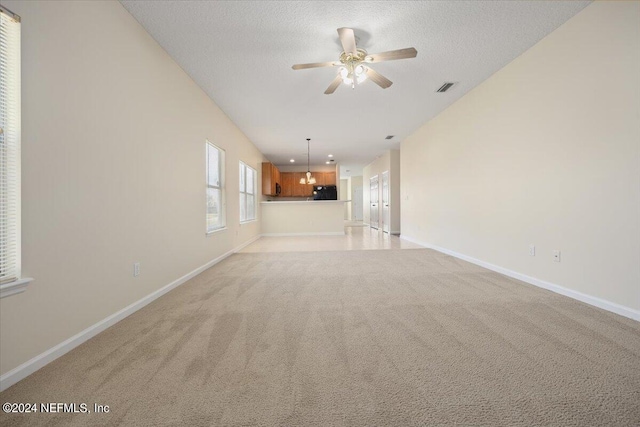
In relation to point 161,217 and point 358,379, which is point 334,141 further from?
point 358,379

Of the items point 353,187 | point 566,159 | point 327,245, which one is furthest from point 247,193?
point 353,187

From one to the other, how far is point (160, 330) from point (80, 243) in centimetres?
80

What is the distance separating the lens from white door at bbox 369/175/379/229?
1036 cm

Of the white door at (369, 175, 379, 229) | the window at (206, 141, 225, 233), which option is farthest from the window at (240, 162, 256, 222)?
the white door at (369, 175, 379, 229)

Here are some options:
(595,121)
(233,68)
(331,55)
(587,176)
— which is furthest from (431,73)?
(233,68)

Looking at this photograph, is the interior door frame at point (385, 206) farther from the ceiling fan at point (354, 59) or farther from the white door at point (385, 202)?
the ceiling fan at point (354, 59)

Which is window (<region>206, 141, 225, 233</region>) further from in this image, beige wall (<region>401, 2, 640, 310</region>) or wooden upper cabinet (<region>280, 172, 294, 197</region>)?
wooden upper cabinet (<region>280, 172, 294, 197</region>)

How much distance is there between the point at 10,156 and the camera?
142 centimetres

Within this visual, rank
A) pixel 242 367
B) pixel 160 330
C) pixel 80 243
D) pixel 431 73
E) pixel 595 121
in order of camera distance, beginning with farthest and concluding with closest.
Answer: pixel 431 73, pixel 595 121, pixel 160 330, pixel 80 243, pixel 242 367

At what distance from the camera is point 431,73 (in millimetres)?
3568

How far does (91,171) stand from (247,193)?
496 cm

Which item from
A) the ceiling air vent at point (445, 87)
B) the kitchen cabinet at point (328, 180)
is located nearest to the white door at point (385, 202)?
the kitchen cabinet at point (328, 180)

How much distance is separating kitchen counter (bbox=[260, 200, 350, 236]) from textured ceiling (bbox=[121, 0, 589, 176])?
4.01 meters

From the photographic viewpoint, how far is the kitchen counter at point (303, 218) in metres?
8.55
